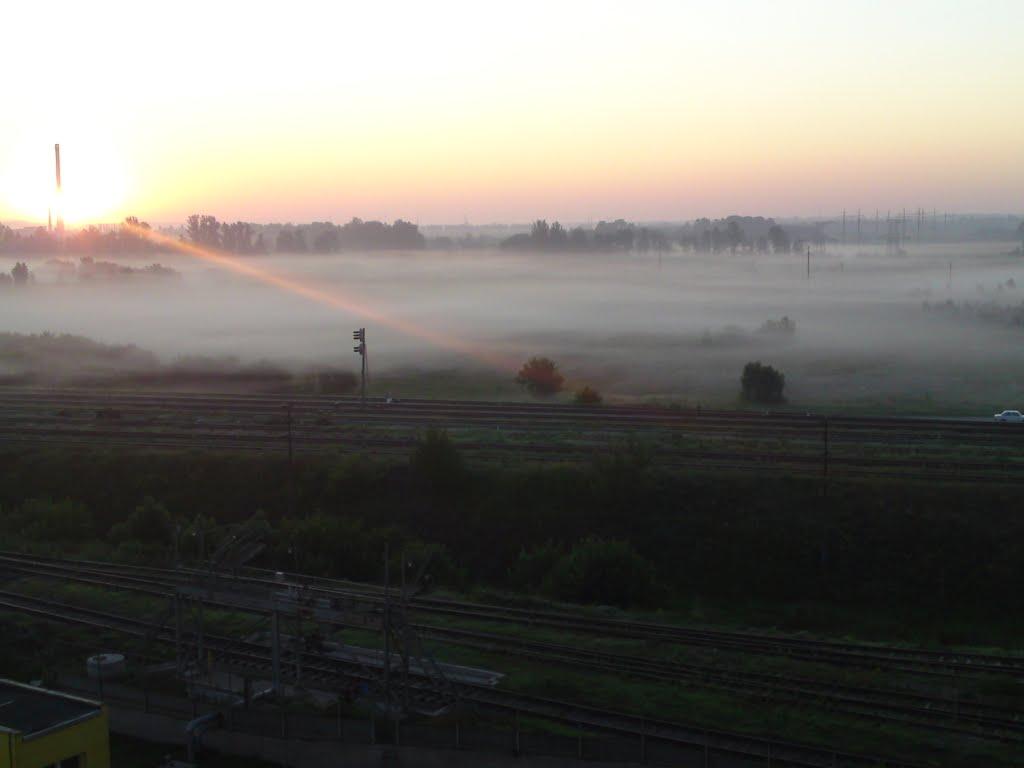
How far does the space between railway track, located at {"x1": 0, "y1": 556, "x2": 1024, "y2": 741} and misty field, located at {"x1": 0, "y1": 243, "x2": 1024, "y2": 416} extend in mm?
16083

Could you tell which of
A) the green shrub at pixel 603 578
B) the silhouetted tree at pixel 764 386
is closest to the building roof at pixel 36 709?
the green shrub at pixel 603 578

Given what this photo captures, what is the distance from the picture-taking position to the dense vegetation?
46.7 feet

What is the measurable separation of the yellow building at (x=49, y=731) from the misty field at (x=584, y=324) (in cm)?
2008

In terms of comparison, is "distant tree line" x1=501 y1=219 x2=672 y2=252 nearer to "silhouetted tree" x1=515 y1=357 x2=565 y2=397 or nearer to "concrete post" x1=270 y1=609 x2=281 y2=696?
"silhouetted tree" x1=515 y1=357 x2=565 y2=397

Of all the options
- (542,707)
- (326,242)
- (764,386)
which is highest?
(326,242)

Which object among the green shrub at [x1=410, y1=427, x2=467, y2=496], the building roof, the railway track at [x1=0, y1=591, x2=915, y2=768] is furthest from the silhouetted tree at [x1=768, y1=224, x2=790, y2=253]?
the building roof

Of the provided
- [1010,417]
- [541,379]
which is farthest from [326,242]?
[1010,417]

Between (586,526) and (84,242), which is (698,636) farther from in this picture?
(84,242)

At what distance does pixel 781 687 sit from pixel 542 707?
2258 mm

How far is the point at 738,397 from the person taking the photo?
28422mm

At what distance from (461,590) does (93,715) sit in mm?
6947

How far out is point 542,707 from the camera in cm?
935

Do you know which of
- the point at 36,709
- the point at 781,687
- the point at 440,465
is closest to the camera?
the point at 36,709

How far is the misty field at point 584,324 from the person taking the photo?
33500 mm
